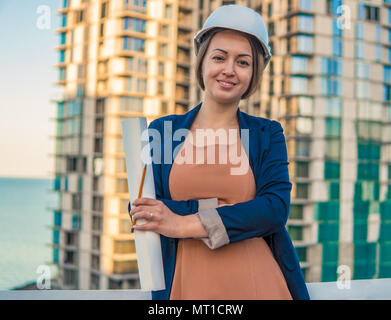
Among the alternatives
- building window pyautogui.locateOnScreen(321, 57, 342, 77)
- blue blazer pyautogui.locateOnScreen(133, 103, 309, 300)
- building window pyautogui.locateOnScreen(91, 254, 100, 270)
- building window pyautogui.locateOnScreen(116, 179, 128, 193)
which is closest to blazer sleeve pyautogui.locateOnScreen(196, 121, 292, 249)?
blue blazer pyautogui.locateOnScreen(133, 103, 309, 300)

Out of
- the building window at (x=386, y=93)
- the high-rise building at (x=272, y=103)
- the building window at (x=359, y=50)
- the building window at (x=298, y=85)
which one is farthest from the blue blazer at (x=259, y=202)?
the building window at (x=386, y=93)

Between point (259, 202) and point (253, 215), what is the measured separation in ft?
0.08

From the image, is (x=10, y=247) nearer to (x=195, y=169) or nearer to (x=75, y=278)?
(x=75, y=278)

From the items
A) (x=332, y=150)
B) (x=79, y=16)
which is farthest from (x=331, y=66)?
(x=79, y=16)

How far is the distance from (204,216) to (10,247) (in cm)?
5158

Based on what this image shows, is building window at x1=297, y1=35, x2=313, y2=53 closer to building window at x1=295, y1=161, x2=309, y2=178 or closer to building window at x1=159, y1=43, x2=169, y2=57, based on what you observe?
building window at x1=295, y1=161, x2=309, y2=178

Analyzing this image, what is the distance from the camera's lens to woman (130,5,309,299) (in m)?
0.66

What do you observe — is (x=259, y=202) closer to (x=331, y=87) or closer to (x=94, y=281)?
(x=331, y=87)

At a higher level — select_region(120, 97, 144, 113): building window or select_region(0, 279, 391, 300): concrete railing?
select_region(120, 97, 144, 113): building window

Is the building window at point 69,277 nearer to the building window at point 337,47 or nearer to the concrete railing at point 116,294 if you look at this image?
the building window at point 337,47

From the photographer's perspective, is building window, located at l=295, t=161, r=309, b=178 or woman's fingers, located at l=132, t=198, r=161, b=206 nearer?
woman's fingers, located at l=132, t=198, r=161, b=206

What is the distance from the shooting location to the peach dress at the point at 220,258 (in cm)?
71

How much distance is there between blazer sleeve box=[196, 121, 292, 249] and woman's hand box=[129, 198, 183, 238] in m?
0.04

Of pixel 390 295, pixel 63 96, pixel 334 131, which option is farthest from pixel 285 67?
pixel 390 295
